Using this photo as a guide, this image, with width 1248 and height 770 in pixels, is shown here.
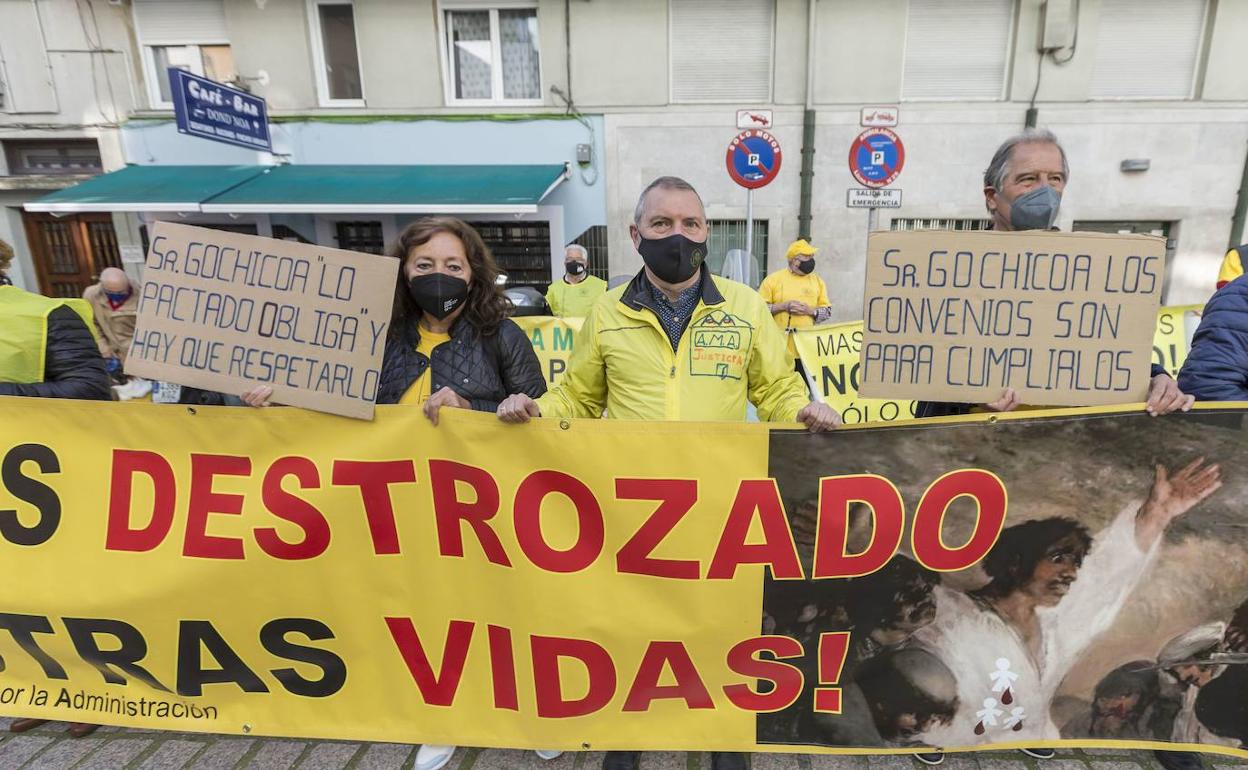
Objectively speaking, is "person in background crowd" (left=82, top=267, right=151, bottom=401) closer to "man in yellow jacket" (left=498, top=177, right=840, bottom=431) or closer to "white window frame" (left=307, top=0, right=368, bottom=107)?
"white window frame" (left=307, top=0, right=368, bottom=107)

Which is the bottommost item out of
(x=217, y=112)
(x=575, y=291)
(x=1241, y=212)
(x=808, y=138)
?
(x=575, y=291)

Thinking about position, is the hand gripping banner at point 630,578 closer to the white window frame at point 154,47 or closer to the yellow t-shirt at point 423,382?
the yellow t-shirt at point 423,382

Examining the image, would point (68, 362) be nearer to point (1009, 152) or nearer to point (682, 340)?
point (682, 340)

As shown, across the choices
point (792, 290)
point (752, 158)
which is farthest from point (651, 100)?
point (792, 290)

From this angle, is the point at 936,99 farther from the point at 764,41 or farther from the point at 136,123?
the point at 136,123

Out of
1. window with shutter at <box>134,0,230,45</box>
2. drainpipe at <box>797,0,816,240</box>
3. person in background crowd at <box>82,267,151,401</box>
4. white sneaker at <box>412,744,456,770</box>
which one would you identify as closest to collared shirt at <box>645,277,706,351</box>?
white sneaker at <box>412,744,456,770</box>

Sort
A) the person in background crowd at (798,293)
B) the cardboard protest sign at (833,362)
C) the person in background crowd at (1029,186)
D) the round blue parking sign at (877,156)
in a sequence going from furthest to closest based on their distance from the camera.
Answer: the person in background crowd at (798,293) < the round blue parking sign at (877,156) < the cardboard protest sign at (833,362) < the person in background crowd at (1029,186)

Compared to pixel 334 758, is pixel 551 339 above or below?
above

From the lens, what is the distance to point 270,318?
1960mm

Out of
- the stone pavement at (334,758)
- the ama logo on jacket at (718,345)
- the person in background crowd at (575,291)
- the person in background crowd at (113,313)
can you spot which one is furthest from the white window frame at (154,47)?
the ama logo on jacket at (718,345)

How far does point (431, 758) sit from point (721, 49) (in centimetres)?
951

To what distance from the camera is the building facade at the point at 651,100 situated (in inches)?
345

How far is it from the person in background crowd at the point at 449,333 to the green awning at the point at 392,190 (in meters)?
5.73

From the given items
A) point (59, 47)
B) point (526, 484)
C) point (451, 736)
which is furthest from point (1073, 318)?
point (59, 47)
